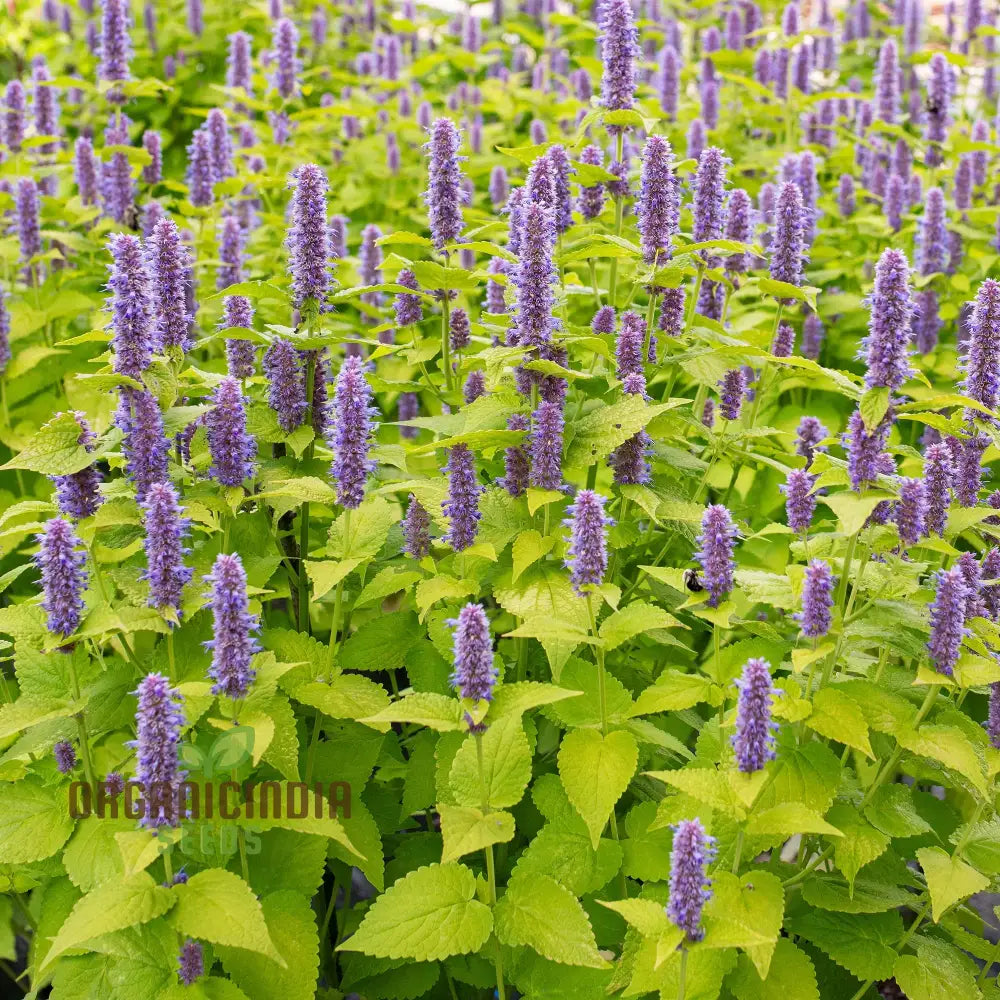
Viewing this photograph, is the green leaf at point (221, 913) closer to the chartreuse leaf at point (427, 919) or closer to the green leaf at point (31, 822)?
the chartreuse leaf at point (427, 919)

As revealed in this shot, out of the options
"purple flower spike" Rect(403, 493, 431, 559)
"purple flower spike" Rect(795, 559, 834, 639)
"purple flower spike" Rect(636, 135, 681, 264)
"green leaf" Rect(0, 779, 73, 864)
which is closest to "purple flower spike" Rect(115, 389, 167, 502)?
"purple flower spike" Rect(403, 493, 431, 559)

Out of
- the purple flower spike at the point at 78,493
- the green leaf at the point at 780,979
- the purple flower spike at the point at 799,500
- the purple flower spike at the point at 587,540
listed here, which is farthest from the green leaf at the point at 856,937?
the purple flower spike at the point at 78,493

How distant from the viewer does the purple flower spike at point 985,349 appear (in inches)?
118

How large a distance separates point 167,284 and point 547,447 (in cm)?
110

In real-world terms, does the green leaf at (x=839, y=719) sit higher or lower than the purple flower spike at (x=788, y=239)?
lower

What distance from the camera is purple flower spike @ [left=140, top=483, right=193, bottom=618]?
8.73 ft

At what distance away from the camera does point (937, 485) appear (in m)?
3.01

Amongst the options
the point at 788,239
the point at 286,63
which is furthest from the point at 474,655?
the point at 286,63

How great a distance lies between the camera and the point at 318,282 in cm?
340

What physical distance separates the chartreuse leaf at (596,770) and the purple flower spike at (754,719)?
388mm

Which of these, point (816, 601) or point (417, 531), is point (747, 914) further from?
point (417, 531)

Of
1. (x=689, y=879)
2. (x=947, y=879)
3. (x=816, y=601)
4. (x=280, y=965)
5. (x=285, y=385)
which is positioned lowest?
(x=280, y=965)

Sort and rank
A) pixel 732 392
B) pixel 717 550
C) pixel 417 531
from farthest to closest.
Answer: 1. pixel 732 392
2. pixel 417 531
3. pixel 717 550

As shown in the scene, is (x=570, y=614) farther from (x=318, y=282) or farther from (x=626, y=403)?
(x=318, y=282)
